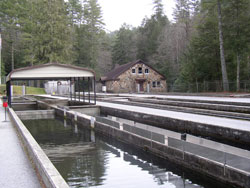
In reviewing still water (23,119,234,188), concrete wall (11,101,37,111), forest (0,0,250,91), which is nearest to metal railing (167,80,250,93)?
forest (0,0,250,91)

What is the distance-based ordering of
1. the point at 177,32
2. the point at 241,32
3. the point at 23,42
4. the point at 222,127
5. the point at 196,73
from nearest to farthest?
the point at 222,127 < the point at 241,32 < the point at 196,73 < the point at 177,32 < the point at 23,42

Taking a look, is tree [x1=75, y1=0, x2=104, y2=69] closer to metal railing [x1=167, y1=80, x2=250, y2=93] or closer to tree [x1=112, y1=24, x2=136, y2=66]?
tree [x1=112, y1=24, x2=136, y2=66]

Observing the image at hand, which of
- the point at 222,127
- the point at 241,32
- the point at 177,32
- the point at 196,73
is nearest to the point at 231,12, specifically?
the point at 241,32

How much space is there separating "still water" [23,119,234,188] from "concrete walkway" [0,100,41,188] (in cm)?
130

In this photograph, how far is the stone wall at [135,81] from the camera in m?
51.6

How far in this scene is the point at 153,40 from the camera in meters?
67.3

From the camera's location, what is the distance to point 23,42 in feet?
192

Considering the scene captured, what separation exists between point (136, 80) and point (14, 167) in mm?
46001

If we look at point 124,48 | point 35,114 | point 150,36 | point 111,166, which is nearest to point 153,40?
point 150,36

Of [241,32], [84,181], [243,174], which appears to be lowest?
[84,181]

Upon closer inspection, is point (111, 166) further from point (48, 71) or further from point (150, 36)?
point (150, 36)

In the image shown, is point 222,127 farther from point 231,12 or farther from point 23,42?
point 23,42

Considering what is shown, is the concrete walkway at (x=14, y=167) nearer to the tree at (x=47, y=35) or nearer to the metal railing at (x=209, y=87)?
the metal railing at (x=209, y=87)

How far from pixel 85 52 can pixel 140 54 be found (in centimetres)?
1340
